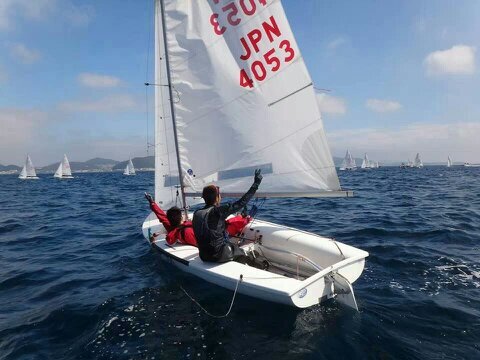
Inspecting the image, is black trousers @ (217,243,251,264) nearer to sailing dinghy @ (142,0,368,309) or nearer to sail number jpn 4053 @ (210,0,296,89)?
sailing dinghy @ (142,0,368,309)

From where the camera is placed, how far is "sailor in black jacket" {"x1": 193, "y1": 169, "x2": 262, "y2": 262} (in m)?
5.13

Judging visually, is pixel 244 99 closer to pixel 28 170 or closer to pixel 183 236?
pixel 183 236

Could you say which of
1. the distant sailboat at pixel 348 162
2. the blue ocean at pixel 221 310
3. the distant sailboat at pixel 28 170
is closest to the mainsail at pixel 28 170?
the distant sailboat at pixel 28 170

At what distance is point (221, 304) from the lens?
16.9ft

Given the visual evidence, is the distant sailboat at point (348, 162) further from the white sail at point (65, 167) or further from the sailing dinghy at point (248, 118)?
the sailing dinghy at point (248, 118)

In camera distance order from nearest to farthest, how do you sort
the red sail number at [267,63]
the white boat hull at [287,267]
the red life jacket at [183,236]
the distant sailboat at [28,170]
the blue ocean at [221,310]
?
the blue ocean at [221,310]
the white boat hull at [287,267]
the red sail number at [267,63]
the red life jacket at [183,236]
the distant sailboat at [28,170]

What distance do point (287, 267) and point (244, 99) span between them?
134 inches

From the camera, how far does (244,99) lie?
627cm

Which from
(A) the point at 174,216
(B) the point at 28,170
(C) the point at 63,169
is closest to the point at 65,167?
(C) the point at 63,169

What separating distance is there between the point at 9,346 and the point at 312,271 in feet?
15.6

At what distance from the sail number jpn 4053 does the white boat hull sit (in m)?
3.14

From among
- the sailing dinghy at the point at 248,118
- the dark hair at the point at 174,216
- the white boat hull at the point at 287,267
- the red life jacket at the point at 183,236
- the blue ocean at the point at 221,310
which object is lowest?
the blue ocean at the point at 221,310

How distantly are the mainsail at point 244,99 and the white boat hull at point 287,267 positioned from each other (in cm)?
99

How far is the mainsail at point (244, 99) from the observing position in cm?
591
